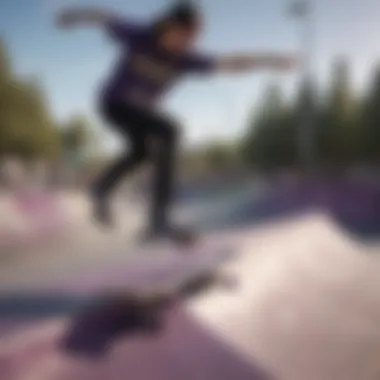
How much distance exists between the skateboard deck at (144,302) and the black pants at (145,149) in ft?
0.30

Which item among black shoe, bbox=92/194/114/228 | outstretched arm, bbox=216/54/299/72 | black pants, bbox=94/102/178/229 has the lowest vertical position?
black shoe, bbox=92/194/114/228

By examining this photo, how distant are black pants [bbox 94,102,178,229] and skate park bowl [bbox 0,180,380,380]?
0.08m

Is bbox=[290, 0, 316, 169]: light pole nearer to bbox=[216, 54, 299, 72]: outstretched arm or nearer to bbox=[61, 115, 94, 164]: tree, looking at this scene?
bbox=[216, 54, 299, 72]: outstretched arm

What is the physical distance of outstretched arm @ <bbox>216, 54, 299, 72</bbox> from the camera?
1.08 meters

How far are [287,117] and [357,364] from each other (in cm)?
43

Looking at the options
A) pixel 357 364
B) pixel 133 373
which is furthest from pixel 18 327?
pixel 357 364

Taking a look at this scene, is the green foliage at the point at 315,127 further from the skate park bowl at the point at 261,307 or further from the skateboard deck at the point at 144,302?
the skateboard deck at the point at 144,302

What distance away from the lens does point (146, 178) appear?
105 centimetres

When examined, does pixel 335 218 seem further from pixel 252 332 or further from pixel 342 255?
pixel 252 332

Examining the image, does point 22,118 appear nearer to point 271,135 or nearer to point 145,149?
point 145,149

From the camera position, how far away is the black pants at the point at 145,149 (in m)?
1.04

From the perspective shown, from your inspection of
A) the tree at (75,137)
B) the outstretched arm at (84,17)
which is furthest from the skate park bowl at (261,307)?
the outstretched arm at (84,17)

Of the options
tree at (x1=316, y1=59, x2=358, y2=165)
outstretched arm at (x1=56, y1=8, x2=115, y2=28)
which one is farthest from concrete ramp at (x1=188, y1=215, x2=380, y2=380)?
outstretched arm at (x1=56, y1=8, x2=115, y2=28)

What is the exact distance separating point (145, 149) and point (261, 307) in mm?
327
